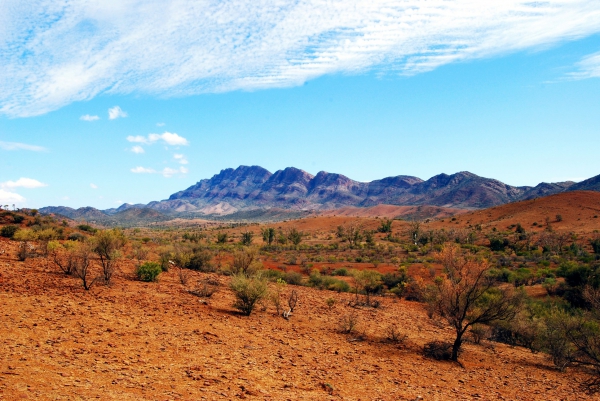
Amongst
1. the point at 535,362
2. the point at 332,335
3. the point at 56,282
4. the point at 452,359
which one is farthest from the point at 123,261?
the point at 535,362

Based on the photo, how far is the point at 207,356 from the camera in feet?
30.5

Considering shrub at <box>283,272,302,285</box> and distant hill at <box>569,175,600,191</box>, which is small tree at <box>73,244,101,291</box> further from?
distant hill at <box>569,175,600,191</box>

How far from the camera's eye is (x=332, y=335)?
13.1 meters

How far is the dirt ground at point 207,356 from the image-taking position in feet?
23.8

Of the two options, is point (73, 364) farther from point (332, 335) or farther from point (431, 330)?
point (431, 330)

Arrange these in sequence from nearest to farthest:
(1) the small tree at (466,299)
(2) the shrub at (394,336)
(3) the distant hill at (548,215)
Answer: (1) the small tree at (466,299) → (2) the shrub at (394,336) → (3) the distant hill at (548,215)

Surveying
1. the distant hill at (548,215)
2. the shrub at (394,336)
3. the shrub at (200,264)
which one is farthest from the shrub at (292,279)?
the distant hill at (548,215)

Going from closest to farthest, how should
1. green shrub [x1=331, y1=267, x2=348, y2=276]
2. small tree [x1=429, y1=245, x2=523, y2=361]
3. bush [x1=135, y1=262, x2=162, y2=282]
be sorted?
small tree [x1=429, y1=245, x2=523, y2=361]
bush [x1=135, y1=262, x2=162, y2=282]
green shrub [x1=331, y1=267, x2=348, y2=276]

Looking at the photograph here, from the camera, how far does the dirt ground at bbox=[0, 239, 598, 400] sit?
23.8 feet

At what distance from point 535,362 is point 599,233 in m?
52.8

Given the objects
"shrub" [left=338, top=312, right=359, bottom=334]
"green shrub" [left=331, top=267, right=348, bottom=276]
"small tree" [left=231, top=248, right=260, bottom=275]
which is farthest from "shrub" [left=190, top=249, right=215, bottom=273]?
"shrub" [left=338, top=312, right=359, bottom=334]

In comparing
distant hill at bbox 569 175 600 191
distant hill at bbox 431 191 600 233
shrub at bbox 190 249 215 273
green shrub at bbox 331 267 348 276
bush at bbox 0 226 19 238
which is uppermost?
distant hill at bbox 569 175 600 191

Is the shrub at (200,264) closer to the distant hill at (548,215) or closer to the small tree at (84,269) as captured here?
the small tree at (84,269)

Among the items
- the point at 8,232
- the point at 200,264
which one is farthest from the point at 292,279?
the point at 8,232
